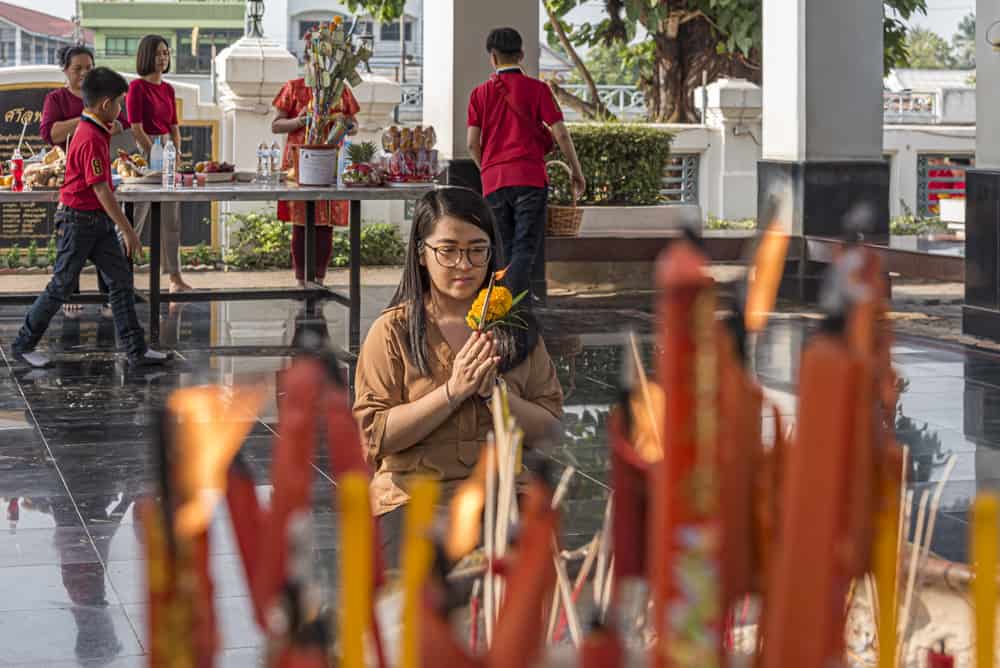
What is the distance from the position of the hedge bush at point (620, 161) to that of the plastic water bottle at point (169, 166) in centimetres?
601

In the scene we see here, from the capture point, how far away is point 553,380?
3.48 metres

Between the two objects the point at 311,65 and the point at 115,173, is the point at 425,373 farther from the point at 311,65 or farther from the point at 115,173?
the point at 115,173

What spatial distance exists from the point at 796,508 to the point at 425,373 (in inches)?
109

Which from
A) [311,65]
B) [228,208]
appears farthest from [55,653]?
[228,208]

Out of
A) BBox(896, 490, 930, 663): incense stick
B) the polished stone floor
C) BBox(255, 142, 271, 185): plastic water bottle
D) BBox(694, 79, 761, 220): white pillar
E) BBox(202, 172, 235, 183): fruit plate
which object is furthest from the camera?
BBox(694, 79, 761, 220): white pillar

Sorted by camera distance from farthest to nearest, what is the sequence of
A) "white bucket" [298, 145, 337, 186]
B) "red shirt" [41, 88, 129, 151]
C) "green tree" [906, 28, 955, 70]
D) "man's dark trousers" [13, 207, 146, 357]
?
"green tree" [906, 28, 955, 70], "red shirt" [41, 88, 129, 151], "white bucket" [298, 145, 337, 186], "man's dark trousers" [13, 207, 146, 357]

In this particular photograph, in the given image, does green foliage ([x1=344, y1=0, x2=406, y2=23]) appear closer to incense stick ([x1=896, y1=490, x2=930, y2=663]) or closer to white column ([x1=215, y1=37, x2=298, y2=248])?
white column ([x1=215, y1=37, x2=298, y2=248])

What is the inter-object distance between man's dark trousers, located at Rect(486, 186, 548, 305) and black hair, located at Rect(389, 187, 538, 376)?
6.49m

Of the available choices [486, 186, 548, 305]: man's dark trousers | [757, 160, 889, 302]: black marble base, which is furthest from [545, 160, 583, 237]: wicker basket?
Answer: [486, 186, 548, 305]: man's dark trousers

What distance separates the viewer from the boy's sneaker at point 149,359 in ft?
27.3

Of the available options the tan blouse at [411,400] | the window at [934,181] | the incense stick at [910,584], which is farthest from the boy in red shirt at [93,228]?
the window at [934,181]

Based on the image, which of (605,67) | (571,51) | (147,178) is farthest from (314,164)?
(605,67)

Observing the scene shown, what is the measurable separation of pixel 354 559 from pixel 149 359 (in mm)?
7910

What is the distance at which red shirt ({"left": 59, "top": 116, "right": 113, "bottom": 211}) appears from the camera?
7.65 m
